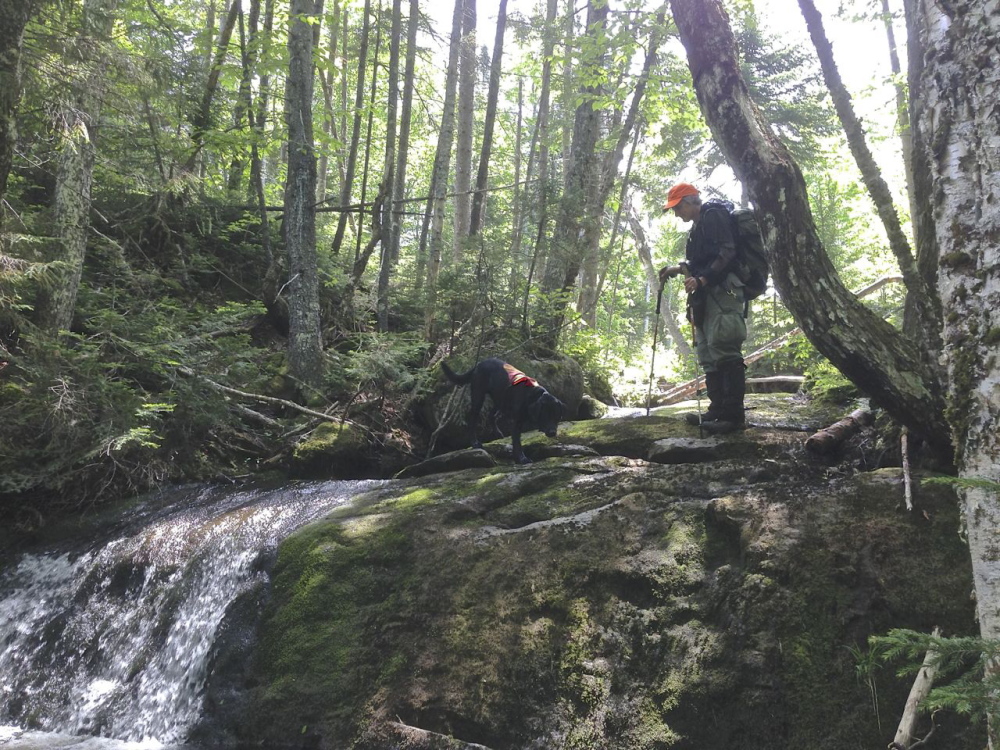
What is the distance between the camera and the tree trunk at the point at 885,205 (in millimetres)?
3901

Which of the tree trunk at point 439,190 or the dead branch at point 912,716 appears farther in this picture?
the tree trunk at point 439,190

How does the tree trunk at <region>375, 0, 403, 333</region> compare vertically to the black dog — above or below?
above

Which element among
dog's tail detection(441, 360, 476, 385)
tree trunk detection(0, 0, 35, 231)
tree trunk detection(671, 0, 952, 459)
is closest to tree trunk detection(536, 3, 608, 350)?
dog's tail detection(441, 360, 476, 385)

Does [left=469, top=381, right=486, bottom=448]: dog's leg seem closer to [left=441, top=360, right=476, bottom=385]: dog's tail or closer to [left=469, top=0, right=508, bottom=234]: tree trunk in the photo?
[left=441, top=360, right=476, bottom=385]: dog's tail

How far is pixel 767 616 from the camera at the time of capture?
10.8 ft

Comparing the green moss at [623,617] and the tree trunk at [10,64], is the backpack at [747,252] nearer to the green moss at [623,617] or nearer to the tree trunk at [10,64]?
the green moss at [623,617]

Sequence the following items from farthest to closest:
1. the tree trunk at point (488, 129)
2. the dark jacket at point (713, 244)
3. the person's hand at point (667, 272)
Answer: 1. the tree trunk at point (488, 129)
2. the person's hand at point (667, 272)
3. the dark jacket at point (713, 244)

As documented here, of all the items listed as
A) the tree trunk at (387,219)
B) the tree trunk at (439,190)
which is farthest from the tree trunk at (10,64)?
the tree trunk at (387,219)

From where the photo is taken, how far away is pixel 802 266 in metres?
4.35

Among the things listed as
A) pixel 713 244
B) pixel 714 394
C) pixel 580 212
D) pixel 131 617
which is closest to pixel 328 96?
pixel 580 212

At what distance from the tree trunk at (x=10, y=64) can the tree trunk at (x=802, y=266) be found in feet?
16.8

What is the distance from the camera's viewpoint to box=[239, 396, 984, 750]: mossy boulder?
3059 millimetres

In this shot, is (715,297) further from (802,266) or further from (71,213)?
(71,213)

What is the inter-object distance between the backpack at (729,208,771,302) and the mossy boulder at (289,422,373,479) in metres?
5.18
